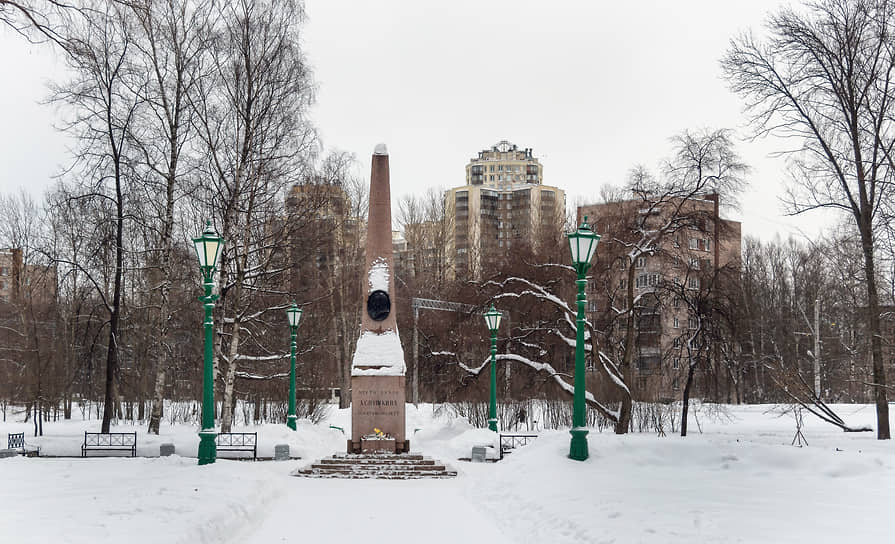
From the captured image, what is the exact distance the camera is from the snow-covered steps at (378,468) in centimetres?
1677

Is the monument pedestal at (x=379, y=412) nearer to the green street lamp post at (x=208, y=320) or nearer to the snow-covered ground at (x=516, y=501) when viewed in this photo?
the snow-covered ground at (x=516, y=501)

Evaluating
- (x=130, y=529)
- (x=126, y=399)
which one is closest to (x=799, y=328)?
(x=126, y=399)

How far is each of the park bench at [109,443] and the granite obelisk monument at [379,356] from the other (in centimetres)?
637

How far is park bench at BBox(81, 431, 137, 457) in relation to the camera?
21.3 metres

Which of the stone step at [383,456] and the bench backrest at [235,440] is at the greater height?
the stone step at [383,456]

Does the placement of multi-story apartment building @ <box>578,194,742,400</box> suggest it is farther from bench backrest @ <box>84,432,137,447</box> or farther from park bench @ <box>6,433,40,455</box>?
A: park bench @ <box>6,433,40,455</box>

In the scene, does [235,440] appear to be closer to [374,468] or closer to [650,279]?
[374,468]

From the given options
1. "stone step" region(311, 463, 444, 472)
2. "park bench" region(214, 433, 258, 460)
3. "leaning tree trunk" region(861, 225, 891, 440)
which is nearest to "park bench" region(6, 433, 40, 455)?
"park bench" region(214, 433, 258, 460)

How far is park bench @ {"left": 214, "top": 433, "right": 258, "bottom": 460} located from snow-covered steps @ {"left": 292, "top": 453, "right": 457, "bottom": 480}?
328cm

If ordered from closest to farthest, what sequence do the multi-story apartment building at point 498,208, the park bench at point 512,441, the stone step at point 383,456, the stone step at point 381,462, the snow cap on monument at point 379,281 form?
the stone step at point 381,462
the stone step at point 383,456
the snow cap on monument at point 379,281
the park bench at point 512,441
the multi-story apartment building at point 498,208

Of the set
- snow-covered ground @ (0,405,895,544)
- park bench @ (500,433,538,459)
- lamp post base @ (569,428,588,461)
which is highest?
lamp post base @ (569,428,588,461)

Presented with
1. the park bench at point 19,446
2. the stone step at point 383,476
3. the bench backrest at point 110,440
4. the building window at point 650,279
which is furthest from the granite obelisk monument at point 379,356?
the park bench at point 19,446

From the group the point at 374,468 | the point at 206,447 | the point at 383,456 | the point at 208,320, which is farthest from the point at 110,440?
the point at 208,320

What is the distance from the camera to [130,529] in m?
8.05
